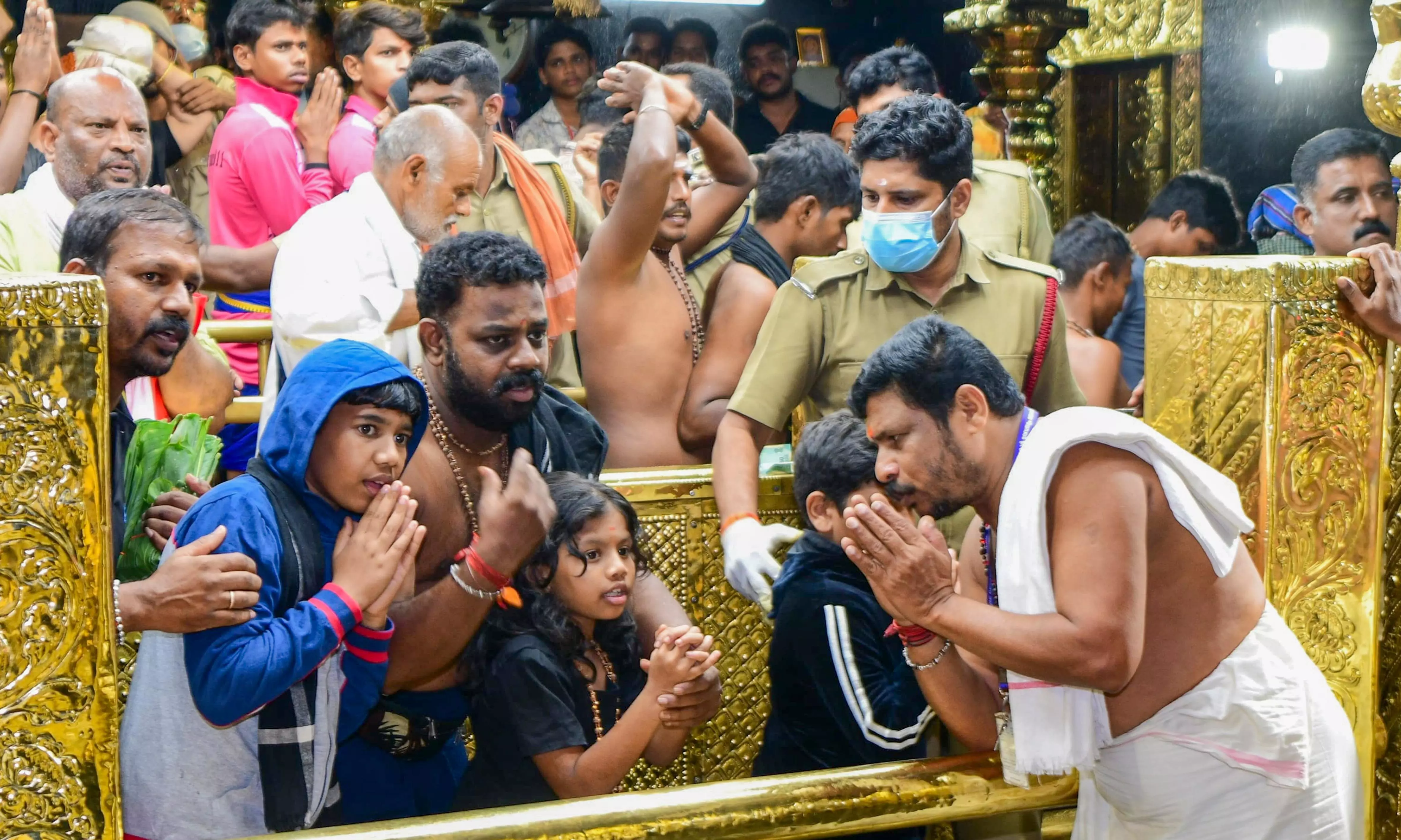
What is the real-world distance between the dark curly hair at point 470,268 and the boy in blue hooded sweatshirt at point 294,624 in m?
0.37

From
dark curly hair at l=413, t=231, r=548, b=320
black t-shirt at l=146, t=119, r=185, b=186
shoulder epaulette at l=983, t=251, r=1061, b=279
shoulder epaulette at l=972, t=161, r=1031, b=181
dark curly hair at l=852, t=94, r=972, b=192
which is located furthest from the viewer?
black t-shirt at l=146, t=119, r=185, b=186

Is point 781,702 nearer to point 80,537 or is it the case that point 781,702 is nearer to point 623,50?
point 80,537

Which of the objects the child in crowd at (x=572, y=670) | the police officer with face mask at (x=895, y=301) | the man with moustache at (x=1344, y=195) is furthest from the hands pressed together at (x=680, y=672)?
the man with moustache at (x=1344, y=195)

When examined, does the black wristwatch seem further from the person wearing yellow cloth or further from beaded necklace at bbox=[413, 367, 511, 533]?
beaded necklace at bbox=[413, 367, 511, 533]

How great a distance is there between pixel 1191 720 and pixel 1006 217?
7.69ft

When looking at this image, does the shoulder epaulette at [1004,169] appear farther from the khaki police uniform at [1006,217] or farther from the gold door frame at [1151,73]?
the gold door frame at [1151,73]

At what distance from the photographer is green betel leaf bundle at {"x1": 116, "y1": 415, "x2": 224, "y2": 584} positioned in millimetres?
2590

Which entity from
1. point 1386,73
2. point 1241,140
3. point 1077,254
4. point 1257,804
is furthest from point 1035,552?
point 1241,140

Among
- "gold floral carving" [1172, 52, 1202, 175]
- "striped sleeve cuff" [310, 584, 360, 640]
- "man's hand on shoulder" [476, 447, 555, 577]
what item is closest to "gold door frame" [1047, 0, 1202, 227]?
"gold floral carving" [1172, 52, 1202, 175]

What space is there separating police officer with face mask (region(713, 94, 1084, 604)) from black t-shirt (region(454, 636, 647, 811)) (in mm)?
610

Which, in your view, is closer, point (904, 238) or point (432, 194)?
point (904, 238)

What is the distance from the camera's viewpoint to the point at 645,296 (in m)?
3.77

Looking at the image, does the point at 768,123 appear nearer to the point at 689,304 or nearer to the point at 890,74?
the point at 890,74

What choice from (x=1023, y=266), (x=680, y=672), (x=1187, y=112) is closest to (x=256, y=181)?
(x=1023, y=266)
